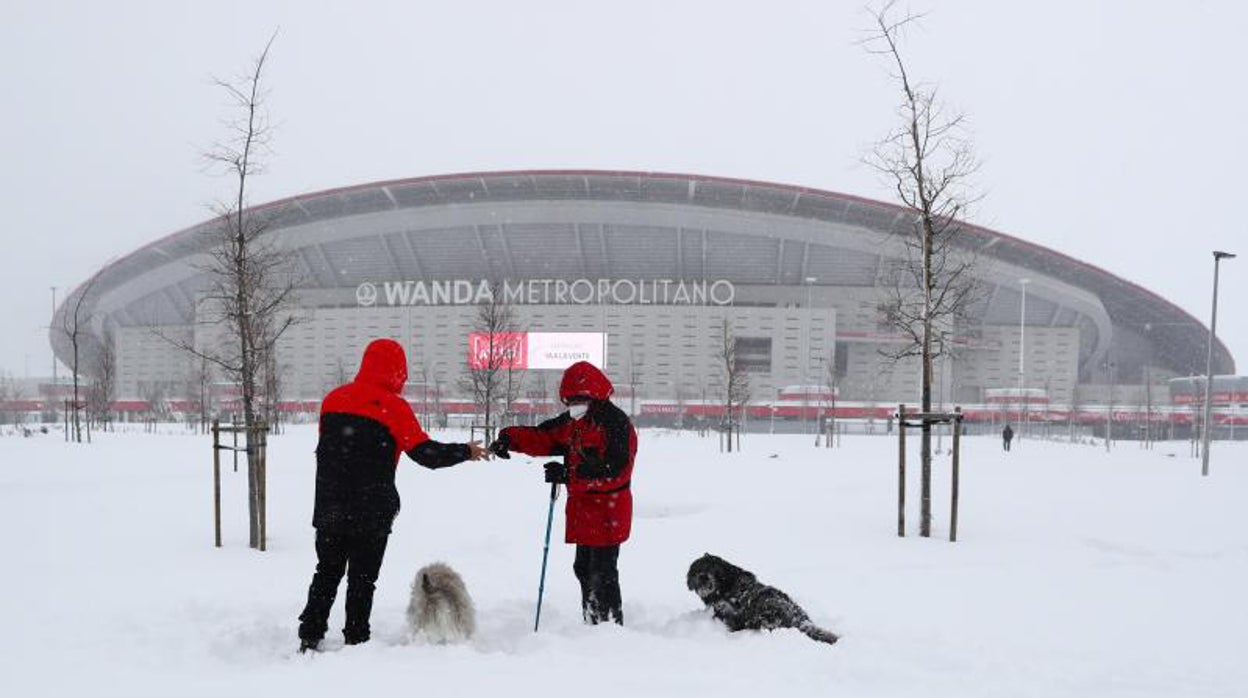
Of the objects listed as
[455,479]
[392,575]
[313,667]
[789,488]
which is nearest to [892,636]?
[313,667]

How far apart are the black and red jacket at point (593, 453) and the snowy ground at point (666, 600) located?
557 mm

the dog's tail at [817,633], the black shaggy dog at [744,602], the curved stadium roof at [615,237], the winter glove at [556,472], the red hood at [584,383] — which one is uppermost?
the curved stadium roof at [615,237]

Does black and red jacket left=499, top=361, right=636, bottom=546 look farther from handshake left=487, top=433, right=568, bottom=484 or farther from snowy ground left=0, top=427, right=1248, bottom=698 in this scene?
snowy ground left=0, top=427, right=1248, bottom=698

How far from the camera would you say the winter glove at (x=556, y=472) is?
4.38 meters

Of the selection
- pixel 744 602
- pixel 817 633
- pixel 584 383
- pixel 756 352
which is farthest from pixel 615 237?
pixel 817 633

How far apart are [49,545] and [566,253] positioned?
55.2 m

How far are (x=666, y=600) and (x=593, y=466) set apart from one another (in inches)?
59.3

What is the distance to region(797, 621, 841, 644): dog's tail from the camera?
4.11m

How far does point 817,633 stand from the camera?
13.6ft

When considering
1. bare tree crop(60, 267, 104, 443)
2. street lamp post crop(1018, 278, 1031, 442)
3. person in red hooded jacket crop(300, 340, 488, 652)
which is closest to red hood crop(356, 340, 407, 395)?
person in red hooded jacket crop(300, 340, 488, 652)

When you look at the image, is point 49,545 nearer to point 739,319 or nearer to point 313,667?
point 313,667

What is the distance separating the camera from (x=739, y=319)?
6006 centimetres

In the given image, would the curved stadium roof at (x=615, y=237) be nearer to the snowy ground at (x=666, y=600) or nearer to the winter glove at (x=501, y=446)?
the snowy ground at (x=666, y=600)

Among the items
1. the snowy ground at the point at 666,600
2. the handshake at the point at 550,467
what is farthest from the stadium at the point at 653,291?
the handshake at the point at 550,467
